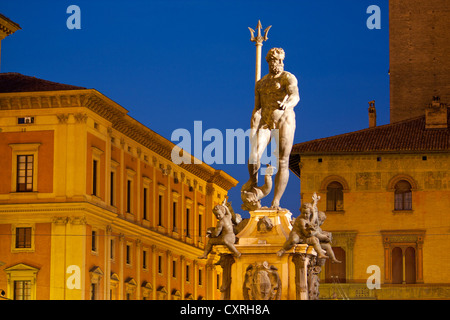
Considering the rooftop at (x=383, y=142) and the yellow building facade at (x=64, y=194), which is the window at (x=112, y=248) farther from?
the rooftop at (x=383, y=142)

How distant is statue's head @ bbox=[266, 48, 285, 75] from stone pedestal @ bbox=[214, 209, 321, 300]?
2.21 meters

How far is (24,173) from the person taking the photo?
5053 centimetres

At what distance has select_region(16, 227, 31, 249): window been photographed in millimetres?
49469

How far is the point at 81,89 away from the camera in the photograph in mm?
50188

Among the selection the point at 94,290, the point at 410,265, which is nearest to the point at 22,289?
the point at 94,290

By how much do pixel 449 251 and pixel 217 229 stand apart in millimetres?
38938

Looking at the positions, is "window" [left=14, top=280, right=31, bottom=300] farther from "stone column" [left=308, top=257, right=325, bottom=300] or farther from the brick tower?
"stone column" [left=308, top=257, right=325, bottom=300]

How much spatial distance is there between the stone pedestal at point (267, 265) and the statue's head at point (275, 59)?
2211 millimetres

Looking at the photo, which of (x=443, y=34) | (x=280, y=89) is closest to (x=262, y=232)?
(x=280, y=89)

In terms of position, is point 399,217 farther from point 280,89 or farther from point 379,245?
point 280,89

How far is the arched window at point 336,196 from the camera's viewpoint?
54.9 metres

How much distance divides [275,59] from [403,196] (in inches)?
1523

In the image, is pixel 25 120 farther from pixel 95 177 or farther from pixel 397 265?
pixel 397 265
